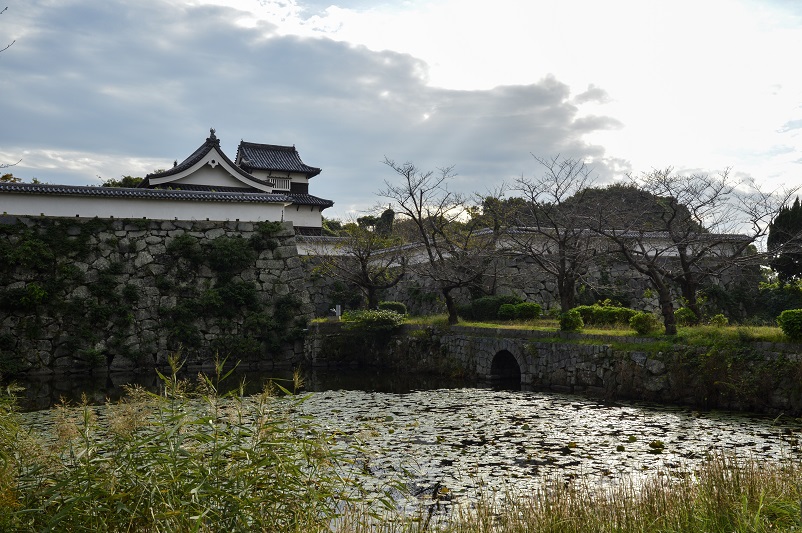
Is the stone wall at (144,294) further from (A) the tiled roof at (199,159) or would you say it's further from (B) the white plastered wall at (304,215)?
(B) the white plastered wall at (304,215)

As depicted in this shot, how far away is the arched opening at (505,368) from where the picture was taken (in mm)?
15848

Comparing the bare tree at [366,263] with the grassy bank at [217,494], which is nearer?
the grassy bank at [217,494]

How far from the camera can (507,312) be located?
17.7 m

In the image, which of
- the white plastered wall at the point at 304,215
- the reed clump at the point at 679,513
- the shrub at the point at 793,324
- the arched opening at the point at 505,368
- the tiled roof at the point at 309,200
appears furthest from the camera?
the white plastered wall at the point at 304,215

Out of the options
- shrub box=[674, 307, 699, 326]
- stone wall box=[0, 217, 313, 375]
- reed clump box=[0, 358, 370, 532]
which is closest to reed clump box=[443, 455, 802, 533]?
reed clump box=[0, 358, 370, 532]

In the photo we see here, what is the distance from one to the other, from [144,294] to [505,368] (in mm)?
11054

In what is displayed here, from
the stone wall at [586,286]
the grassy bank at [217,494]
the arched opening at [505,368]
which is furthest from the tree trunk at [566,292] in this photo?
the grassy bank at [217,494]

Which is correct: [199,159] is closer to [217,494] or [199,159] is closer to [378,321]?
[378,321]

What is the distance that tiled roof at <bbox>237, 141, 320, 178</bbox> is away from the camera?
30.5 meters

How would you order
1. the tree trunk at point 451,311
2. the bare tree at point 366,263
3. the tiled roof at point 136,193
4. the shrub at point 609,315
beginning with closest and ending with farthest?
the shrub at point 609,315 < the tree trunk at point 451,311 < the tiled roof at point 136,193 < the bare tree at point 366,263

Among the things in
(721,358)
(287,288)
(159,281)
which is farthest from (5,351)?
(721,358)

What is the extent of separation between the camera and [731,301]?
67.5 feet

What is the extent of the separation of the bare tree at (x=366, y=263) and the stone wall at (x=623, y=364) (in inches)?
129

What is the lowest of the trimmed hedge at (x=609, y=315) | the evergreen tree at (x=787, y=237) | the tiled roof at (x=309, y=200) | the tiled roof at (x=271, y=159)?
the trimmed hedge at (x=609, y=315)
